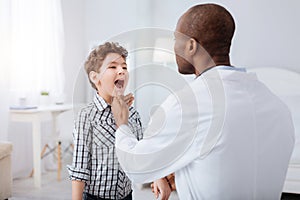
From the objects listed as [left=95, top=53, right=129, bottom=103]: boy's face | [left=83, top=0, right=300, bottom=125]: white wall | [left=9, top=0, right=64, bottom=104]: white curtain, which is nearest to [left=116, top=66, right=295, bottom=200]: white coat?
[left=95, top=53, right=129, bottom=103]: boy's face

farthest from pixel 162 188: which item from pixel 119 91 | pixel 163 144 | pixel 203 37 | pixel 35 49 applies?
pixel 35 49

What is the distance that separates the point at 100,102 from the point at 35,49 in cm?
292

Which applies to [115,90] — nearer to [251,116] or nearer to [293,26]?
[251,116]

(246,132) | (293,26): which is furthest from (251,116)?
(293,26)

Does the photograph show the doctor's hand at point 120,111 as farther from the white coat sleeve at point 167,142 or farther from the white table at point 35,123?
the white table at point 35,123

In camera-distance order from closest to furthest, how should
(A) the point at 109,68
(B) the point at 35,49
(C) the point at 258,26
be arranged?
1. (A) the point at 109,68
2. (C) the point at 258,26
3. (B) the point at 35,49

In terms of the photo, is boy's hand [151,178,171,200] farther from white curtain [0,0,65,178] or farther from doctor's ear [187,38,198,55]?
white curtain [0,0,65,178]

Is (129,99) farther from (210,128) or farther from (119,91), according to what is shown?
(210,128)

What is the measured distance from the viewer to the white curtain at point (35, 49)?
11.4ft

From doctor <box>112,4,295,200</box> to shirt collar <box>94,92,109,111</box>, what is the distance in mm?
74

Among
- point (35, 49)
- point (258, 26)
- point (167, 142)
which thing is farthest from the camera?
point (35, 49)

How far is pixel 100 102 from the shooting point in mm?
919

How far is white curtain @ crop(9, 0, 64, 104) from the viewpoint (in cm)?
347

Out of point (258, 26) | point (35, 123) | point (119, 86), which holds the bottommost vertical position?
point (35, 123)
